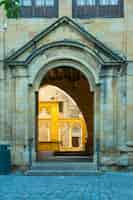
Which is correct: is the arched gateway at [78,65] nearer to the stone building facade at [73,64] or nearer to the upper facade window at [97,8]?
the stone building facade at [73,64]

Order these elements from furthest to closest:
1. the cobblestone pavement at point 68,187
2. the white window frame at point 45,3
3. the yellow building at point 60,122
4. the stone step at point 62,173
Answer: the yellow building at point 60,122 < the white window frame at point 45,3 < the stone step at point 62,173 < the cobblestone pavement at point 68,187

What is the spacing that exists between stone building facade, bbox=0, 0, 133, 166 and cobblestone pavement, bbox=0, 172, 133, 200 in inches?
62.8

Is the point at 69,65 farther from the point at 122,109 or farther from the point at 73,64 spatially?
the point at 122,109

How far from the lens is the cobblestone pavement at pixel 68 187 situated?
12727 mm

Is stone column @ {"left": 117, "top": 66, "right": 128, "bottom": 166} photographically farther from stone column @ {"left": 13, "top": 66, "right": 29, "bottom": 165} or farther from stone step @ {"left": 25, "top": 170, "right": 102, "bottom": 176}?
stone column @ {"left": 13, "top": 66, "right": 29, "bottom": 165}

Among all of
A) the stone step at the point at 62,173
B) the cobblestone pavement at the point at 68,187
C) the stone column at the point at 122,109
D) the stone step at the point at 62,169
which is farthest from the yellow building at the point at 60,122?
the cobblestone pavement at the point at 68,187

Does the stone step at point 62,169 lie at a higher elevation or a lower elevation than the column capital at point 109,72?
lower

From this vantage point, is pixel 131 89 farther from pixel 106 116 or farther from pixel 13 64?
pixel 13 64

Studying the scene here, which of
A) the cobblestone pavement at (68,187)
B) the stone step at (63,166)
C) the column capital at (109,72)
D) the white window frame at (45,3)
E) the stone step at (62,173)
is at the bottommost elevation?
the cobblestone pavement at (68,187)

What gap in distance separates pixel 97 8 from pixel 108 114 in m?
3.47

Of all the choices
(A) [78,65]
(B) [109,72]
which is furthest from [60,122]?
(B) [109,72]

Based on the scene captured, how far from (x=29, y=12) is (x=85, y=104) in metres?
8.16

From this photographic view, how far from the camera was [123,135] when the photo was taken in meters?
19.7

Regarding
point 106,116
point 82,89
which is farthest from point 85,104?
point 106,116
